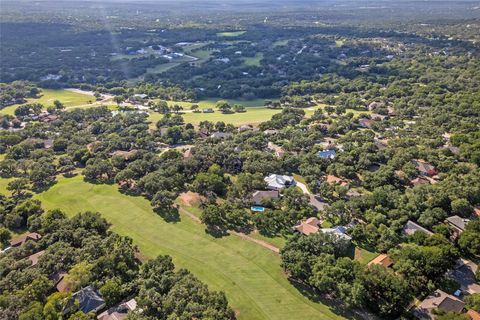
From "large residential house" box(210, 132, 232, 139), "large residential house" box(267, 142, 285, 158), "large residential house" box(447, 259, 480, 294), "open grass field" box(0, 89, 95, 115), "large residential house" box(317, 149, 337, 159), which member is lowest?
"large residential house" box(447, 259, 480, 294)

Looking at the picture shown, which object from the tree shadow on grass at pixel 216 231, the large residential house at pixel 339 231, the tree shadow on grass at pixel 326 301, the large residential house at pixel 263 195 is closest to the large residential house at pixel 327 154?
the large residential house at pixel 263 195

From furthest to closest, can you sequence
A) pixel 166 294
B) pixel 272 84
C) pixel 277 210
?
pixel 272 84 → pixel 277 210 → pixel 166 294

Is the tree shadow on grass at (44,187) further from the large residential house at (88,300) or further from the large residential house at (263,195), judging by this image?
the large residential house at (263,195)

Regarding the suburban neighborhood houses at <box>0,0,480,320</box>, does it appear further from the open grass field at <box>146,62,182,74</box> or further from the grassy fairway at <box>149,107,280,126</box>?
the open grass field at <box>146,62,182,74</box>

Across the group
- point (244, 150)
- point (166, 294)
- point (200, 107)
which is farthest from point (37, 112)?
point (166, 294)

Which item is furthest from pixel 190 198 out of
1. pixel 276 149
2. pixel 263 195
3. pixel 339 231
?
pixel 339 231

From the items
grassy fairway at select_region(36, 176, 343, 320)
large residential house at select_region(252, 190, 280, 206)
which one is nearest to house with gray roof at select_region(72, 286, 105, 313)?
grassy fairway at select_region(36, 176, 343, 320)

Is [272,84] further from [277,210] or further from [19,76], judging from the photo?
[19,76]
